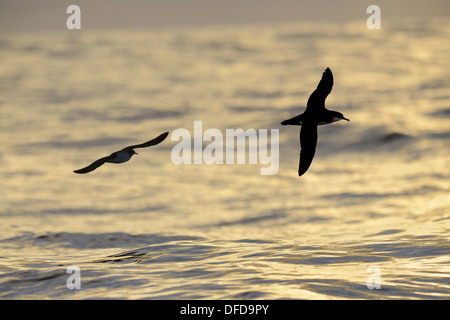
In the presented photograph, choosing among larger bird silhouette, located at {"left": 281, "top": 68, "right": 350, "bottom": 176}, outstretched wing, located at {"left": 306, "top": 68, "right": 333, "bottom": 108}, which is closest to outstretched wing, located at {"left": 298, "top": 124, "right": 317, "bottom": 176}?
larger bird silhouette, located at {"left": 281, "top": 68, "right": 350, "bottom": 176}

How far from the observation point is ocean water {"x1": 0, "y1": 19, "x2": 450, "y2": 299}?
12008 mm

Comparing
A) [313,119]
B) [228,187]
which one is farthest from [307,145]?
[228,187]

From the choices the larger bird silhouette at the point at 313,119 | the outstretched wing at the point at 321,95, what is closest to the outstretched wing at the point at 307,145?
the larger bird silhouette at the point at 313,119

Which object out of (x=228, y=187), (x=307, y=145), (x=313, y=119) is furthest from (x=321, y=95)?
(x=228, y=187)

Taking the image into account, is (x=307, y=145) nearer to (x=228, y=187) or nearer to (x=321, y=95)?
(x=321, y=95)

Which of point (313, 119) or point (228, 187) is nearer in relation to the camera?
point (313, 119)

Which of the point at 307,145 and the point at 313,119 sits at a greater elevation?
the point at 313,119

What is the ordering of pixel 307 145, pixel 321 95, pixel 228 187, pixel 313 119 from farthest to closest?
pixel 228 187, pixel 321 95, pixel 313 119, pixel 307 145

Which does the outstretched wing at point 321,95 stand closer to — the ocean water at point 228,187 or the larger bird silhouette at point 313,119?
the larger bird silhouette at point 313,119

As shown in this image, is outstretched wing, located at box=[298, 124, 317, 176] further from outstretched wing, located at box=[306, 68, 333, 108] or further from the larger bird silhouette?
outstretched wing, located at box=[306, 68, 333, 108]

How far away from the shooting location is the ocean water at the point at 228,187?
12008 mm

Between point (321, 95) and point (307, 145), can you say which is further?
point (321, 95)

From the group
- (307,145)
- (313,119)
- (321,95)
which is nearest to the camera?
(307,145)

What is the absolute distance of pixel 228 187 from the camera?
20.8 m
